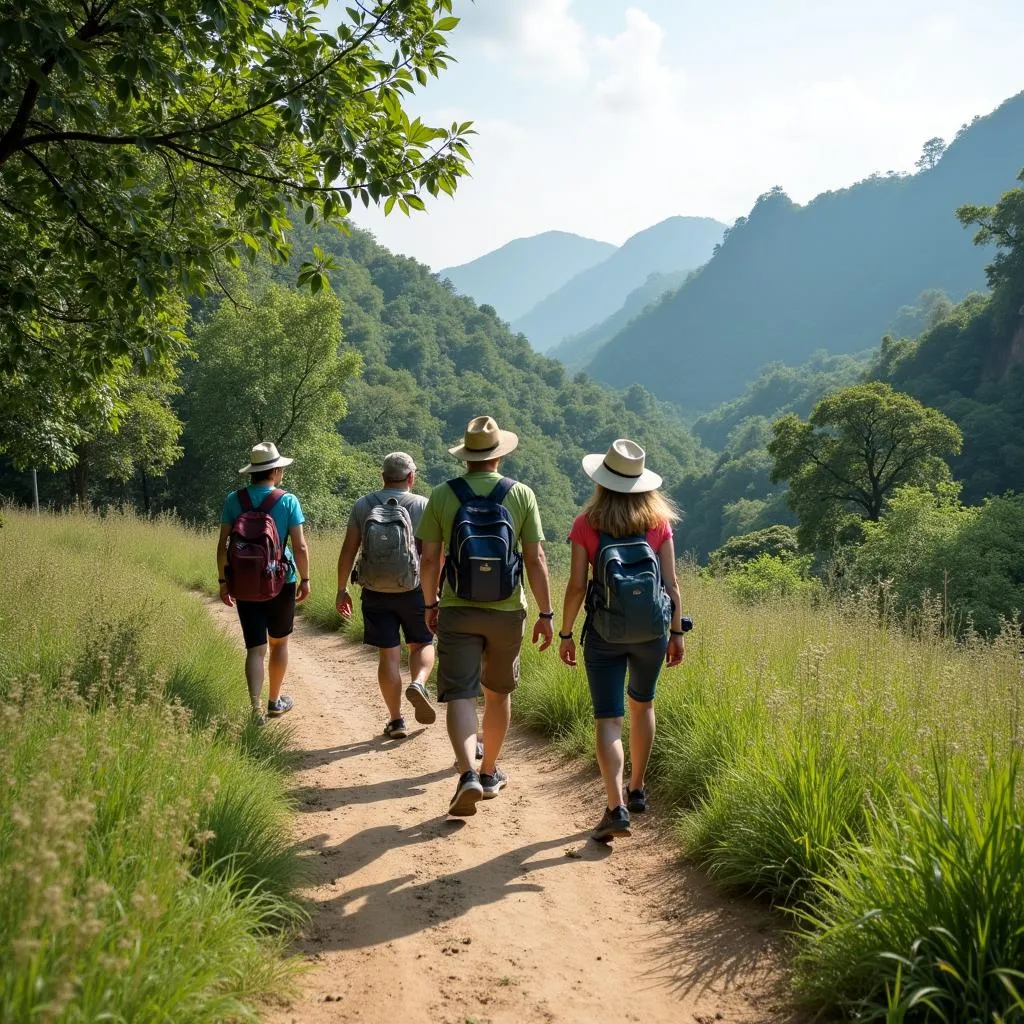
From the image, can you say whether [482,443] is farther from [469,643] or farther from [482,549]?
[469,643]

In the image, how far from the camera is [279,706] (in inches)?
257

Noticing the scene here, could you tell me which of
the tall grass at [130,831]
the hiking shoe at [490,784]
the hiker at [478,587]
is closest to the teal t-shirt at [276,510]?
the tall grass at [130,831]

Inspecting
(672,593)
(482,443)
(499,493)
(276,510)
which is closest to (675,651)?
(672,593)

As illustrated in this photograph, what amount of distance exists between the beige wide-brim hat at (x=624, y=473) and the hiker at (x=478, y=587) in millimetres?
454

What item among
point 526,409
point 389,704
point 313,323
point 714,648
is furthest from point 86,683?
point 526,409

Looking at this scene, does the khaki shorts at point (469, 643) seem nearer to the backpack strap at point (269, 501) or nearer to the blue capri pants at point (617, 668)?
the blue capri pants at point (617, 668)

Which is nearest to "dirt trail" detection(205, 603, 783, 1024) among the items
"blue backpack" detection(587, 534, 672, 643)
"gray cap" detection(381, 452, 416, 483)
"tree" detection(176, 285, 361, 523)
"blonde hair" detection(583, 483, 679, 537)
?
"blue backpack" detection(587, 534, 672, 643)

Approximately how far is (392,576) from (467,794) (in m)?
1.91

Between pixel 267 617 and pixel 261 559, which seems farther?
pixel 267 617

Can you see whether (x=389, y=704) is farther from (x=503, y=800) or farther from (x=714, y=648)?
(x=714, y=648)

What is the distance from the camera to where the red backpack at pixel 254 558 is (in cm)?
564

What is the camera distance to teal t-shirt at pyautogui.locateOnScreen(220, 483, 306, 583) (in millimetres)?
5832

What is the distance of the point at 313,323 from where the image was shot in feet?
102

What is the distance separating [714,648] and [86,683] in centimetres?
422
